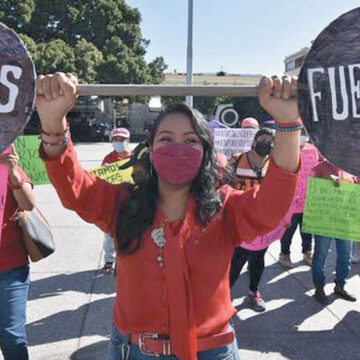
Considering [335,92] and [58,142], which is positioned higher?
[335,92]

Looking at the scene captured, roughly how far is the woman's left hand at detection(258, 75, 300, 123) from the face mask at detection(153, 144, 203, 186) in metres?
0.37

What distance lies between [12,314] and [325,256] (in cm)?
310

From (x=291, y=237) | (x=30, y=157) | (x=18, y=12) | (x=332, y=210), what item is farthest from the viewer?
(x=18, y=12)

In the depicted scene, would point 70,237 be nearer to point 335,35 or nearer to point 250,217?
point 250,217

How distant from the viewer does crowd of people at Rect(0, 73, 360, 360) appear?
148 cm

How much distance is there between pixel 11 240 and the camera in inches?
97.0

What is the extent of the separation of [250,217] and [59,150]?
766 millimetres

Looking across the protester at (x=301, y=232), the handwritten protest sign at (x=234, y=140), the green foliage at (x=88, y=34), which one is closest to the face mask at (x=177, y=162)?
the protester at (x=301, y=232)

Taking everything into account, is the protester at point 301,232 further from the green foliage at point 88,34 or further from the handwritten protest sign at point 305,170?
the green foliage at point 88,34

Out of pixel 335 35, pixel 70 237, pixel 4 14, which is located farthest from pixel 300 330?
pixel 4 14

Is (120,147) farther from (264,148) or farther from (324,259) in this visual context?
(324,259)

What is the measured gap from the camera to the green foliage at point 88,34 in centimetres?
2278

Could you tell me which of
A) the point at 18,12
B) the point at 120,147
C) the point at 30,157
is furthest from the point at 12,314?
the point at 18,12

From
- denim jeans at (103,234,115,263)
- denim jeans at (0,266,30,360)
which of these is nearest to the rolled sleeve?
denim jeans at (0,266,30,360)
